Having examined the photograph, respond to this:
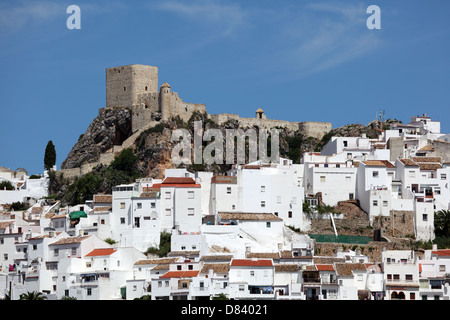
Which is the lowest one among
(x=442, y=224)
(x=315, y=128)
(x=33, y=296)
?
Answer: (x=33, y=296)

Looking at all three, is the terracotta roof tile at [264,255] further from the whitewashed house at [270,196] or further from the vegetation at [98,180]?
the vegetation at [98,180]

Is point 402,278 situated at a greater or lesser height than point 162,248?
lesser

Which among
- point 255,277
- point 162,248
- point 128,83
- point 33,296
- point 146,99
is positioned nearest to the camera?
point 255,277

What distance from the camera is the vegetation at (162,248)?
64.8 meters

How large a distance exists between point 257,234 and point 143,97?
29505 mm

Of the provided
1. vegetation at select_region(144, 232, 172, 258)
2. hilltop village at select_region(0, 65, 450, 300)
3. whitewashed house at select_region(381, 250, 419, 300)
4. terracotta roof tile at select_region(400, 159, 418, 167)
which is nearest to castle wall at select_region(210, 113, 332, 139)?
hilltop village at select_region(0, 65, 450, 300)

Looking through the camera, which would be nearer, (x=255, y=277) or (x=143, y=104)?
(x=255, y=277)

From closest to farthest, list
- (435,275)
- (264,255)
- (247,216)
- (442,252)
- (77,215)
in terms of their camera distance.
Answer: (435,275)
(264,255)
(442,252)
(247,216)
(77,215)

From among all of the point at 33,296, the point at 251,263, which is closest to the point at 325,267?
the point at 251,263

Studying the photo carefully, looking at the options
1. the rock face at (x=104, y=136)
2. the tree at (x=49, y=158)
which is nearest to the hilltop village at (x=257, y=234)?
the tree at (x=49, y=158)

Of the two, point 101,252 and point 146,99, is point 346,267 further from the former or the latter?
point 146,99

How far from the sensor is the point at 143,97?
92.9 m
